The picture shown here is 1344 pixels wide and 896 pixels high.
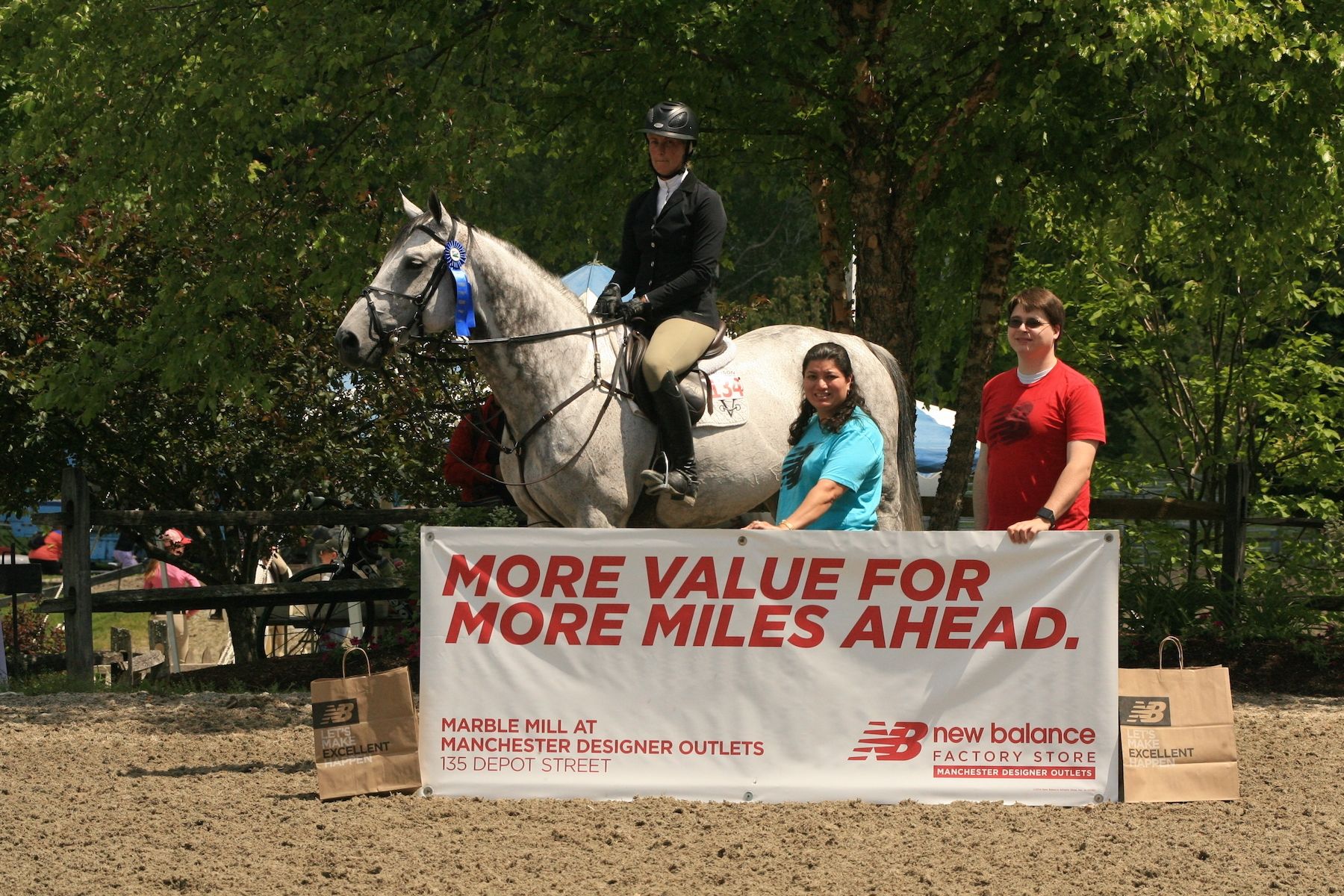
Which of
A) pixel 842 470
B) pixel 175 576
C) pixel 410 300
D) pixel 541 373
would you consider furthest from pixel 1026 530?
pixel 175 576

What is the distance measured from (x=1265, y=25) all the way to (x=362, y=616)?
320 inches

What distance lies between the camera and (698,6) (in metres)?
9.80

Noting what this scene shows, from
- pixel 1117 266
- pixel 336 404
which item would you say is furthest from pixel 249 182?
pixel 1117 266

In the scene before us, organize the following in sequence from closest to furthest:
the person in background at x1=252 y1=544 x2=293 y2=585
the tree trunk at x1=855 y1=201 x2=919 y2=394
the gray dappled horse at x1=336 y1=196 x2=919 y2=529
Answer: the gray dappled horse at x1=336 y1=196 x2=919 y2=529 → the tree trunk at x1=855 y1=201 x2=919 y2=394 → the person in background at x1=252 y1=544 x2=293 y2=585

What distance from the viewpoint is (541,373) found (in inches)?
305

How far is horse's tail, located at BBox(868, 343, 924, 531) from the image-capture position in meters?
8.84

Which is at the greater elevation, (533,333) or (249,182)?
(249,182)

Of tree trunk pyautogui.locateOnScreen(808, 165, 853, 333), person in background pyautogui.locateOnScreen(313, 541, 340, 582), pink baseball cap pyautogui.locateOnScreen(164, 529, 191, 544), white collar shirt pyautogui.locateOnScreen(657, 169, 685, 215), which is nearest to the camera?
white collar shirt pyautogui.locateOnScreen(657, 169, 685, 215)

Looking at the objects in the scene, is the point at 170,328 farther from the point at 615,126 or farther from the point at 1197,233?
the point at 1197,233

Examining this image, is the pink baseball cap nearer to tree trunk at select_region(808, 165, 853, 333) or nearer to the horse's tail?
tree trunk at select_region(808, 165, 853, 333)

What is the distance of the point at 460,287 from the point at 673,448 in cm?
138

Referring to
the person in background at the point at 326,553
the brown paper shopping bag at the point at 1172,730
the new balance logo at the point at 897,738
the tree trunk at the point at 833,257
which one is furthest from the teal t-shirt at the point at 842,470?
the person in background at the point at 326,553

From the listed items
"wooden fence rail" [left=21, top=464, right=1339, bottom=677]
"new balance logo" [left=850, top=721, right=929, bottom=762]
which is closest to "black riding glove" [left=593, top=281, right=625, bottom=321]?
"new balance logo" [left=850, top=721, right=929, bottom=762]

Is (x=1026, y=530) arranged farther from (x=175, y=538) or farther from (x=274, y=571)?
(x=274, y=571)
